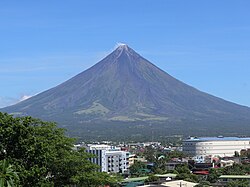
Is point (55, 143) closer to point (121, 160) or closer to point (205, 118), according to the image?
point (121, 160)

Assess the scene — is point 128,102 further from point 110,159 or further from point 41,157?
point 41,157

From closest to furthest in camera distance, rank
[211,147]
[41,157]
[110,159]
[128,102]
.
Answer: [41,157], [110,159], [211,147], [128,102]

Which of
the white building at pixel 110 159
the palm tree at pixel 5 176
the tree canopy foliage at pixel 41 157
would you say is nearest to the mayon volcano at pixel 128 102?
the white building at pixel 110 159

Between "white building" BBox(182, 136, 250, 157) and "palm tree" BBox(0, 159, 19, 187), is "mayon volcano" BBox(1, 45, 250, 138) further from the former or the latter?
"palm tree" BBox(0, 159, 19, 187)

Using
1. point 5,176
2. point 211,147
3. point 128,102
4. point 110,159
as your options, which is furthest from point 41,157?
point 128,102

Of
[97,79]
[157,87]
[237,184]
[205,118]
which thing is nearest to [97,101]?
[97,79]

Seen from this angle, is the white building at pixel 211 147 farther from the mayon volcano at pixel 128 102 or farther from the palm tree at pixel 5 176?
the palm tree at pixel 5 176
